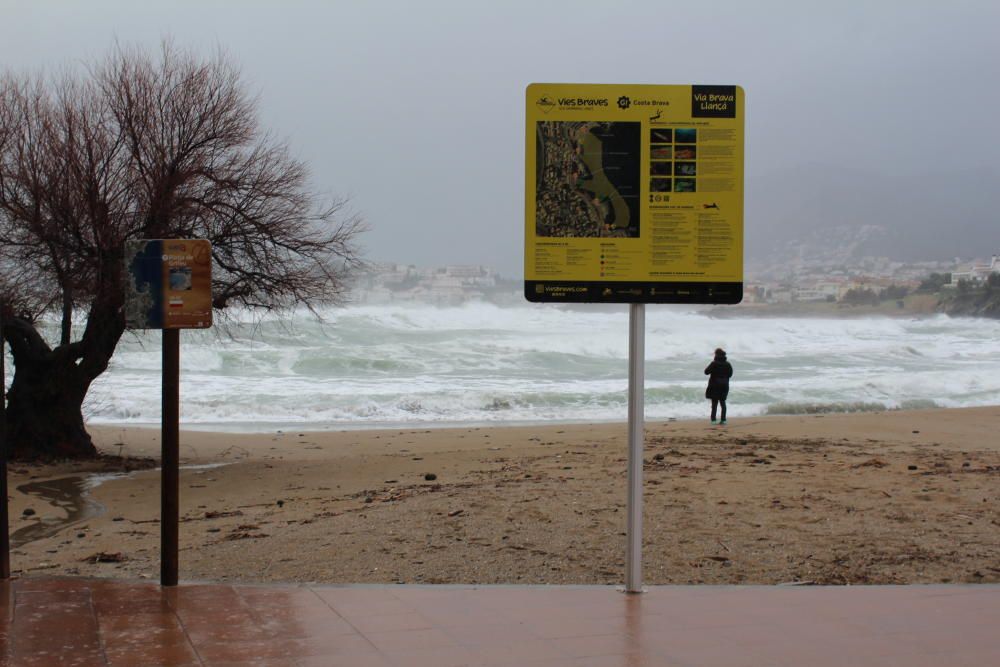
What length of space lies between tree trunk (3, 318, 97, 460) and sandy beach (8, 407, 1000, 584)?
2.01 ft

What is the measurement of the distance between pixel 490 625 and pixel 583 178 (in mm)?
2654

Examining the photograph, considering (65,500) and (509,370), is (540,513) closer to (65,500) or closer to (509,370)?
(65,500)

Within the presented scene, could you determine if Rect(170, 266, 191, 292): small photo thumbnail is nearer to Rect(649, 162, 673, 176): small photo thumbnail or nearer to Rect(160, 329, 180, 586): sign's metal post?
Rect(160, 329, 180, 586): sign's metal post

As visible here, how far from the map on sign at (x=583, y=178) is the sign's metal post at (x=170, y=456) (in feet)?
8.21

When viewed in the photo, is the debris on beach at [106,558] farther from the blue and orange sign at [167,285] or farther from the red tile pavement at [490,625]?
the blue and orange sign at [167,285]

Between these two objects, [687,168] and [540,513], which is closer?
[687,168]

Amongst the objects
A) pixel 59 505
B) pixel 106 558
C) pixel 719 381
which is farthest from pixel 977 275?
pixel 106 558

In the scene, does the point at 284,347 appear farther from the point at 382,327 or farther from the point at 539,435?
the point at 539,435

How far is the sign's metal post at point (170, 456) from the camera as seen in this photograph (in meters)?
6.54

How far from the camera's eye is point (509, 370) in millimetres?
39969

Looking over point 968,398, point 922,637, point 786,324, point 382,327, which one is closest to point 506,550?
point 922,637

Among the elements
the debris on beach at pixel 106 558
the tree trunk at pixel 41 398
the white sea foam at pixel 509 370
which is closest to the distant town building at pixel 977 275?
the white sea foam at pixel 509 370

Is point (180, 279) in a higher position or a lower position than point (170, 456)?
higher

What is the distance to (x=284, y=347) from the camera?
44.3 m
